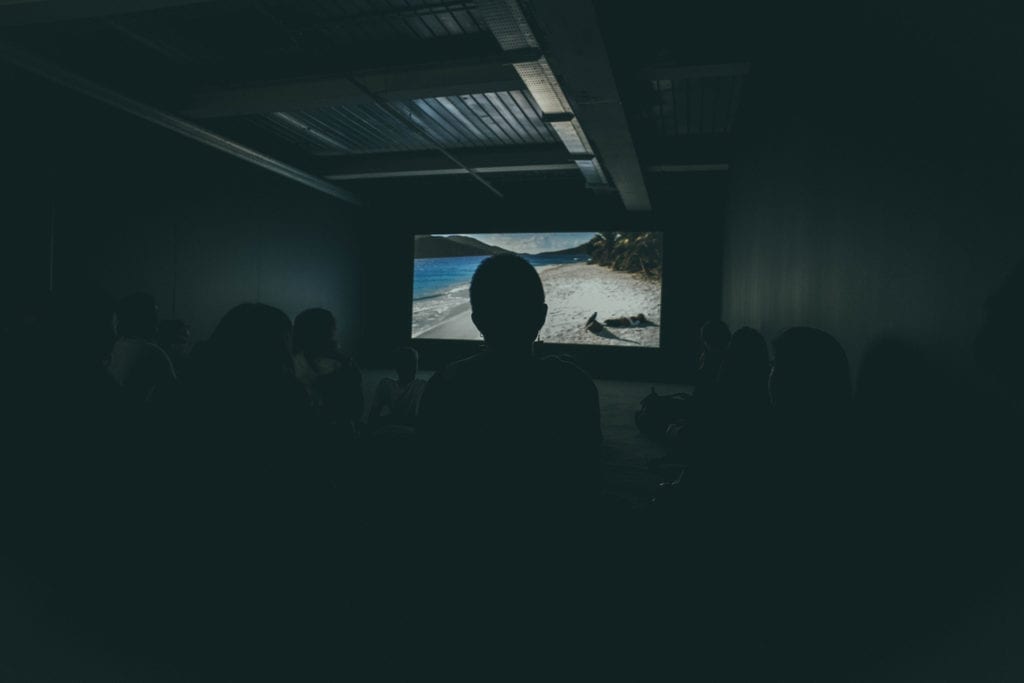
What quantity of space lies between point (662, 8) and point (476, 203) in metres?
5.90

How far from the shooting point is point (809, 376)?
1.72 metres

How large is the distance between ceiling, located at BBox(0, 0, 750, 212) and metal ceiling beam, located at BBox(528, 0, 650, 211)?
0.5 inches

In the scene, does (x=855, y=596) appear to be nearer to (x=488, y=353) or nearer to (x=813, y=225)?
(x=488, y=353)

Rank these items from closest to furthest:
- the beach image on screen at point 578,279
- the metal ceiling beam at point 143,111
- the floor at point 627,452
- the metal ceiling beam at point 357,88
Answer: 1. the floor at point 627,452
2. the metal ceiling beam at point 143,111
3. the metal ceiling beam at point 357,88
4. the beach image on screen at point 578,279

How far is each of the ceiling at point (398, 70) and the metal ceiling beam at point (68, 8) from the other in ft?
0.05

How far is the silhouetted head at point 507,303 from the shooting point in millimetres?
1169

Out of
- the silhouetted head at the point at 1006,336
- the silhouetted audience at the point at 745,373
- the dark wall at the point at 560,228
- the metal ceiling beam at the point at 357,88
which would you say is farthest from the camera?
the dark wall at the point at 560,228

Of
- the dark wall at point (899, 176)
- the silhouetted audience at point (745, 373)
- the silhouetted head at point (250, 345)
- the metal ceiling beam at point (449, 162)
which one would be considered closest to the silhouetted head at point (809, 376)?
the dark wall at point (899, 176)

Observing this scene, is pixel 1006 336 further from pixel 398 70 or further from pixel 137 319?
pixel 398 70

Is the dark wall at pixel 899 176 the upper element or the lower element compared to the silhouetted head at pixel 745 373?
upper

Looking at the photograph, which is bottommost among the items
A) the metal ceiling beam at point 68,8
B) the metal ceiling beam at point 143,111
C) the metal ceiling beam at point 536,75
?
the metal ceiling beam at point 68,8

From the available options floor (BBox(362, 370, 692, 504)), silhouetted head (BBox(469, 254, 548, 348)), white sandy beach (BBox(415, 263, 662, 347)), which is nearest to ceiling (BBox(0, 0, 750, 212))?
white sandy beach (BBox(415, 263, 662, 347))

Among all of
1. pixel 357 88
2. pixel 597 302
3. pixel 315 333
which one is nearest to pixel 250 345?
pixel 315 333

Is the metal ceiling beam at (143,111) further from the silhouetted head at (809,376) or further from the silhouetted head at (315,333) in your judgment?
the silhouetted head at (809,376)
